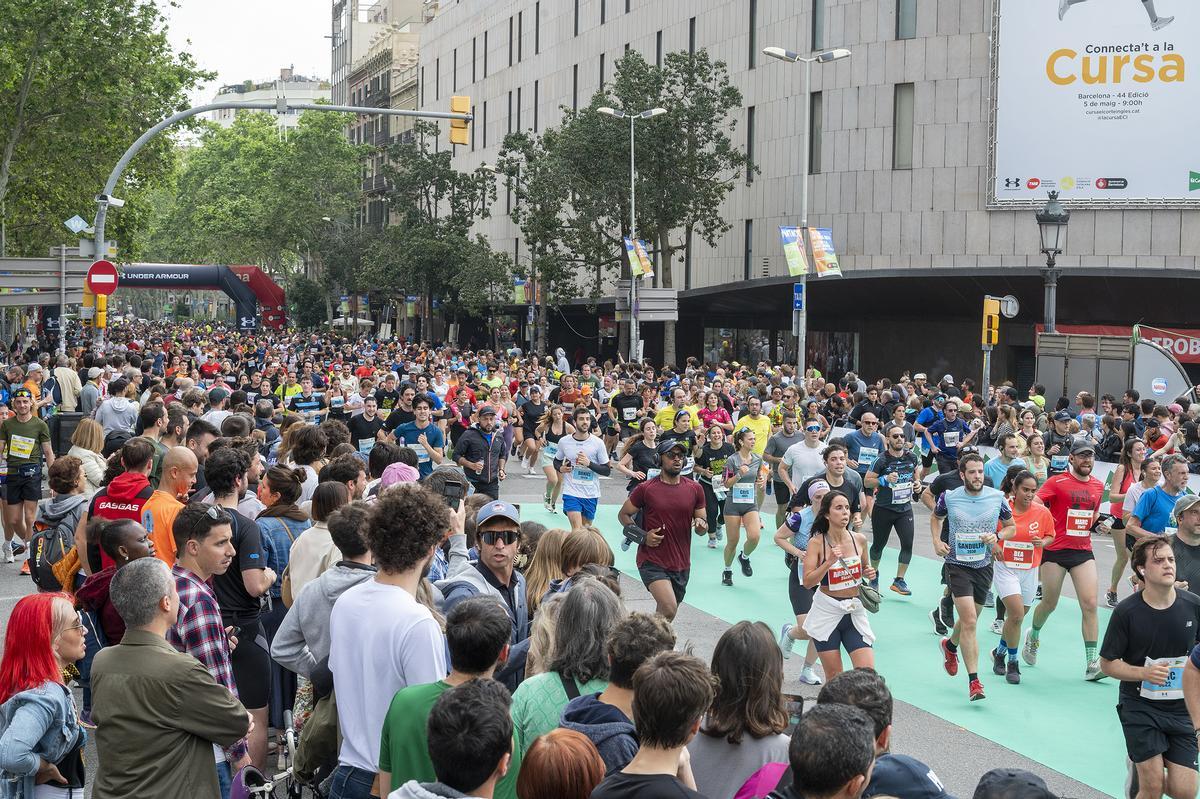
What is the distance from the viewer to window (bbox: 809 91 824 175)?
4238 centimetres

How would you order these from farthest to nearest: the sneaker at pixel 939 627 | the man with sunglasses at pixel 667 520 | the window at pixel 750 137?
the window at pixel 750 137, the sneaker at pixel 939 627, the man with sunglasses at pixel 667 520

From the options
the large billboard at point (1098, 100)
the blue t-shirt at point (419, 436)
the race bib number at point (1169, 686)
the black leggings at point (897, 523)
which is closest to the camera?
the race bib number at point (1169, 686)

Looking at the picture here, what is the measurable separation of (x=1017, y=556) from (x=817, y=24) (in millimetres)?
34163

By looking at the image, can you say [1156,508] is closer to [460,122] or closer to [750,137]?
[460,122]

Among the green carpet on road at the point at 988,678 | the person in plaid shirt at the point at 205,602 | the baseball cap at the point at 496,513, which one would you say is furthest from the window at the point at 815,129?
the person in plaid shirt at the point at 205,602

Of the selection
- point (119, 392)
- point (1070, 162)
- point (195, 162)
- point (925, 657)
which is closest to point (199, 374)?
point (119, 392)

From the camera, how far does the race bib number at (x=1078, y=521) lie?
11.1 metres

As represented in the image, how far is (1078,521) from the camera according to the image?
1110 cm

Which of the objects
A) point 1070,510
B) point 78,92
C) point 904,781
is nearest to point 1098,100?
point 78,92

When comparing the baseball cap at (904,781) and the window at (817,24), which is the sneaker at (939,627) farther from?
the window at (817,24)

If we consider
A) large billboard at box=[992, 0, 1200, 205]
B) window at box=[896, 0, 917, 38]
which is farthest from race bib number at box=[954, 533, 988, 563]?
window at box=[896, 0, 917, 38]

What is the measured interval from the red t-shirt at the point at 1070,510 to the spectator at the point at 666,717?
7533 millimetres

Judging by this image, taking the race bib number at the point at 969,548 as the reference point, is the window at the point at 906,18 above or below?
above

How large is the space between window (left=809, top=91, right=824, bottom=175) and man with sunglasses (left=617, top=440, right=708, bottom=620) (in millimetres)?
33352
